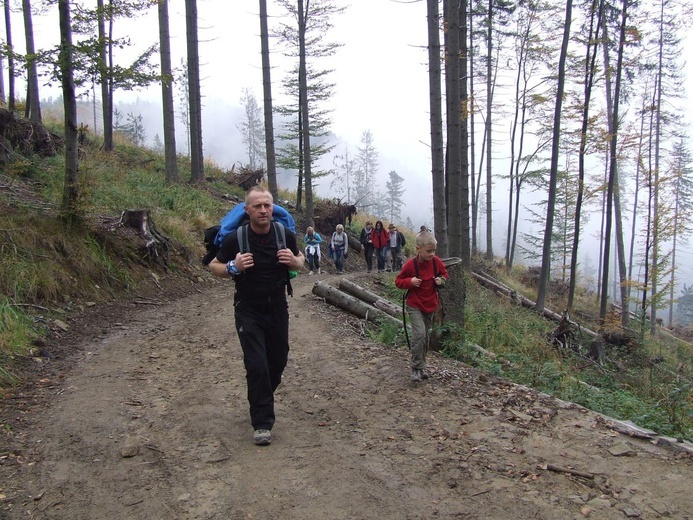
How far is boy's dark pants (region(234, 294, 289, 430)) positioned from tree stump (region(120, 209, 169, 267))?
22.4 ft

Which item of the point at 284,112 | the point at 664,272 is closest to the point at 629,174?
the point at 664,272

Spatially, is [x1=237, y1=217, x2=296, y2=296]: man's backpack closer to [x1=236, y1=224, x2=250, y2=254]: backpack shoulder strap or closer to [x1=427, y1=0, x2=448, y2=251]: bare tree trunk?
[x1=236, y1=224, x2=250, y2=254]: backpack shoulder strap

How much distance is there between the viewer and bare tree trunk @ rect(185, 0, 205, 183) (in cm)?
1836

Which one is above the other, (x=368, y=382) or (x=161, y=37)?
(x=161, y=37)

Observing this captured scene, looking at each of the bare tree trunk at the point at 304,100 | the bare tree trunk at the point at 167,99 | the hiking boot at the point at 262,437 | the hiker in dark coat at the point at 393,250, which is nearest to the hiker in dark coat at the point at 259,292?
the hiking boot at the point at 262,437

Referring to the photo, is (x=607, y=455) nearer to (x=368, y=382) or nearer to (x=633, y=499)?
(x=633, y=499)

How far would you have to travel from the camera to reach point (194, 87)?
1942cm

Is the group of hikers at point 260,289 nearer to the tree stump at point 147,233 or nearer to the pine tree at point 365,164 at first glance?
the tree stump at point 147,233

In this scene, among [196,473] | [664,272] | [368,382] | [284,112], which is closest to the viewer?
[196,473]

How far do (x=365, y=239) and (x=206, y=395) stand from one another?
12530 mm

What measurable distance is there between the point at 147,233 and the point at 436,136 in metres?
6.47

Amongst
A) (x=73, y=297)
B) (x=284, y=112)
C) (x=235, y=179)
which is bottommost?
(x=73, y=297)

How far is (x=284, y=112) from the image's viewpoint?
888 inches

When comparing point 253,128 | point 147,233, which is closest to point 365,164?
point 253,128
